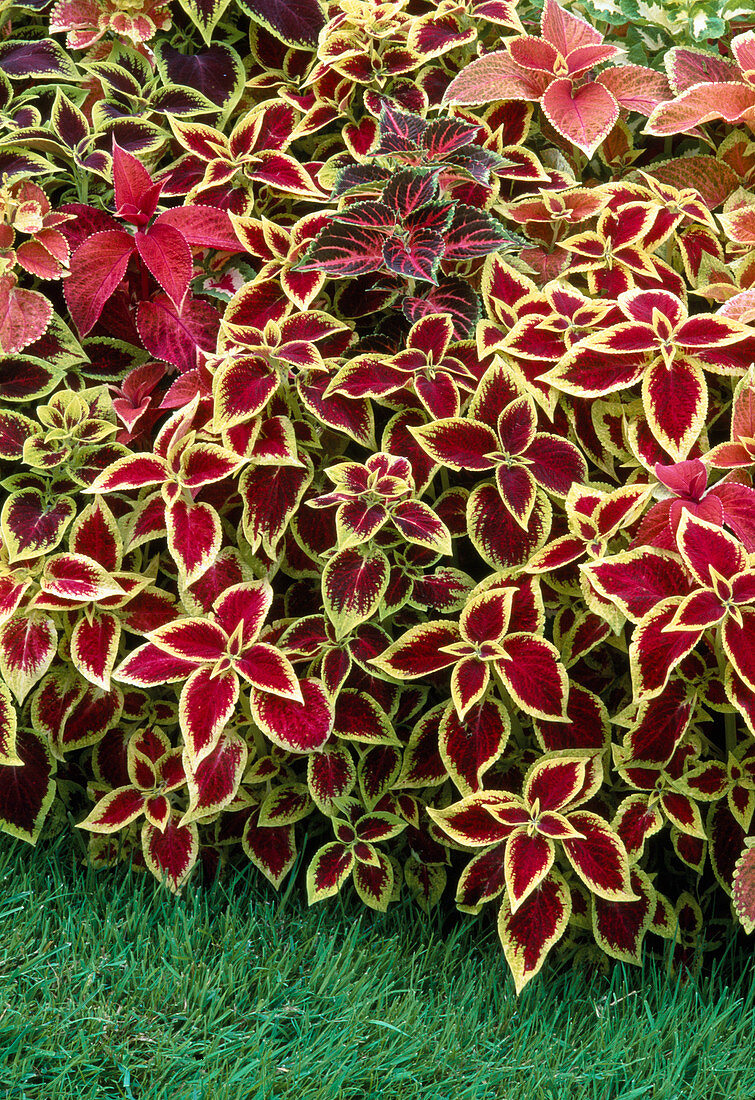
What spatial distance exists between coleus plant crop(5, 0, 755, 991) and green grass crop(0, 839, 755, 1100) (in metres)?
0.08

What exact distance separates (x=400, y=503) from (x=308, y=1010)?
780mm

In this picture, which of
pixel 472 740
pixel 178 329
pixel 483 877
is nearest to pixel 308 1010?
pixel 483 877

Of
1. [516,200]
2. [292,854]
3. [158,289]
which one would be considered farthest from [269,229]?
[292,854]

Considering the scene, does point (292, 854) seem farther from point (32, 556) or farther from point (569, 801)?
point (32, 556)

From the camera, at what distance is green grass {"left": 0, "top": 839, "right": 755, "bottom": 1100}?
1.53 m

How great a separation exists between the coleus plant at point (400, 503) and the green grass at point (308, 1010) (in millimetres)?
84

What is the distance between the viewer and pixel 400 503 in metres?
1.75

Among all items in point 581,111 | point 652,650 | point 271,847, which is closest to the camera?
point 652,650

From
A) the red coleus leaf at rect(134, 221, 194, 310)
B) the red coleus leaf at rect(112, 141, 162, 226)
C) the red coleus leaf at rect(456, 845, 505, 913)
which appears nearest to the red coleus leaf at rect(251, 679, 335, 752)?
the red coleus leaf at rect(456, 845, 505, 913)

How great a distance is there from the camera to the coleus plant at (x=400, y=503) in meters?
1.70

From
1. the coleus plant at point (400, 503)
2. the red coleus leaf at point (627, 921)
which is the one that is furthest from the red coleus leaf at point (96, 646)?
the red coleus leaf at point (627, 921)

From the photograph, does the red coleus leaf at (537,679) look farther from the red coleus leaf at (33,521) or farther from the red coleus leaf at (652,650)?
the red coleus leaf at (33,521)

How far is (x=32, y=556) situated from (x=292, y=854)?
0.67m

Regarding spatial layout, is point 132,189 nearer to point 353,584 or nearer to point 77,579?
point 77,579
